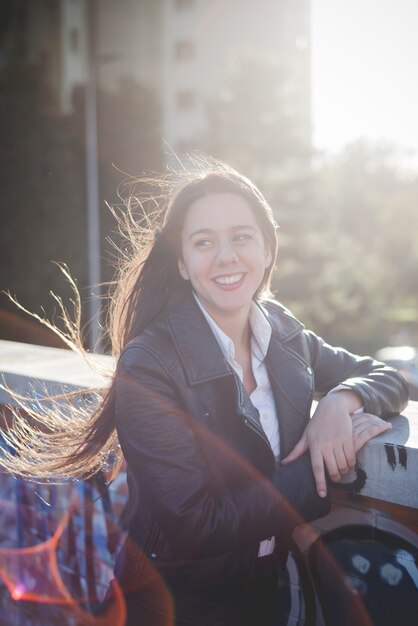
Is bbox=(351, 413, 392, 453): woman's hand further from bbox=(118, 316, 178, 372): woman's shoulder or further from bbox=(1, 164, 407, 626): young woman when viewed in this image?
bbox=(118, 316, 178, 372): woman's shoulder

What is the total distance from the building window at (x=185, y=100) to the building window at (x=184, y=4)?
5248 millimetres

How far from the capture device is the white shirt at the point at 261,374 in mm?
2193

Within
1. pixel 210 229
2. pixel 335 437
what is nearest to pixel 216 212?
pixel 210 229

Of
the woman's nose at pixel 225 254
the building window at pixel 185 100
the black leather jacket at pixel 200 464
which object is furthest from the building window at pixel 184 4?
the black leather jacket at pixel 200 464

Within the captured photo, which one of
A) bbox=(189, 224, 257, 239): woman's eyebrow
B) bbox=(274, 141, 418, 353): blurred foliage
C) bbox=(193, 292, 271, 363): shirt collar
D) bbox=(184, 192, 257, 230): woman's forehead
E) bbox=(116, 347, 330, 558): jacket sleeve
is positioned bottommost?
bbox=(274, 141, 418, 353): blurred foliage

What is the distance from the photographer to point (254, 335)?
238cm

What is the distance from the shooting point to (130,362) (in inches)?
77.0

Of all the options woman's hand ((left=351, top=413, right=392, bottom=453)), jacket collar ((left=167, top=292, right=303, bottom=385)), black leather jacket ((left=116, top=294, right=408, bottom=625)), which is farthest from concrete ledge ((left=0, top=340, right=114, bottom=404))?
woman's hand ((left=351, top=413, right=392, bottom=453))

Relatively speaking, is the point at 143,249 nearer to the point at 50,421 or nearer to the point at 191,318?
the point at 191,318

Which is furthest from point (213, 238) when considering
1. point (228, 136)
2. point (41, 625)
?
point (228, 136)

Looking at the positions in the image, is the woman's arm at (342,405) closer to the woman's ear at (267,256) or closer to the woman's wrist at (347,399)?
the woman's wrist at (347,399)

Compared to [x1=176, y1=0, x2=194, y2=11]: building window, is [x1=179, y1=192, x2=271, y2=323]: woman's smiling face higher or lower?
lower

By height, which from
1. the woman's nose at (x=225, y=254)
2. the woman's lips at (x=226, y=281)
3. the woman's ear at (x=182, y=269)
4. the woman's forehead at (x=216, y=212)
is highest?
the woman's forehead at (x=216, y=212)

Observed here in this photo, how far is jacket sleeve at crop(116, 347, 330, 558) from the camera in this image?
5.99 ft
